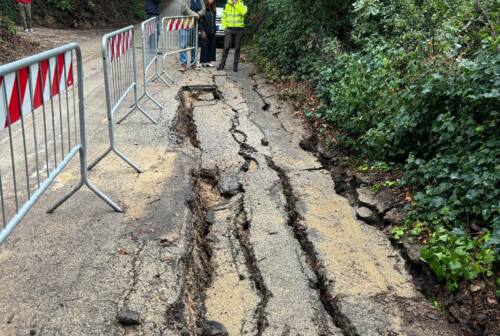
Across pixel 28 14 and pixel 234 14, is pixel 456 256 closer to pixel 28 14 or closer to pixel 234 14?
pixel 234 14

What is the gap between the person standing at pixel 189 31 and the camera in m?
11.3

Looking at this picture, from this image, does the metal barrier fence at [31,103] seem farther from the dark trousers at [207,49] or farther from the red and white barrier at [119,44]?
the dark trousers at [207,49]

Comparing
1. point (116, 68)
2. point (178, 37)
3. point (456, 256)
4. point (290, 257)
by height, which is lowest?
point (290, 257)

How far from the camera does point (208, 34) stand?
11.6m

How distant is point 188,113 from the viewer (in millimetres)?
7820

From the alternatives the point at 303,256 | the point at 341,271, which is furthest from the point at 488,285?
the point at 303,256

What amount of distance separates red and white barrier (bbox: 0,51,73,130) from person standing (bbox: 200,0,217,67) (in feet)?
26.5

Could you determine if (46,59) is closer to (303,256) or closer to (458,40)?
(303,256)

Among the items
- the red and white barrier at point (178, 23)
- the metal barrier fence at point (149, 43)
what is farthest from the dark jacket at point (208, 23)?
the metal barrier fence at point (149, 43)

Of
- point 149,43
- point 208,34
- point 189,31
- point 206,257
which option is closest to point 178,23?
point 189,31

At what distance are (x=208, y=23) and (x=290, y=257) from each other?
8946mm

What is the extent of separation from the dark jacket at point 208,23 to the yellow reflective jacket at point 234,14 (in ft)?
1.29

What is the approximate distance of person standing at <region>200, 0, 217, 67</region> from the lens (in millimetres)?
11562

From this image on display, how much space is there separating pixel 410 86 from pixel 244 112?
3424 millimetres
